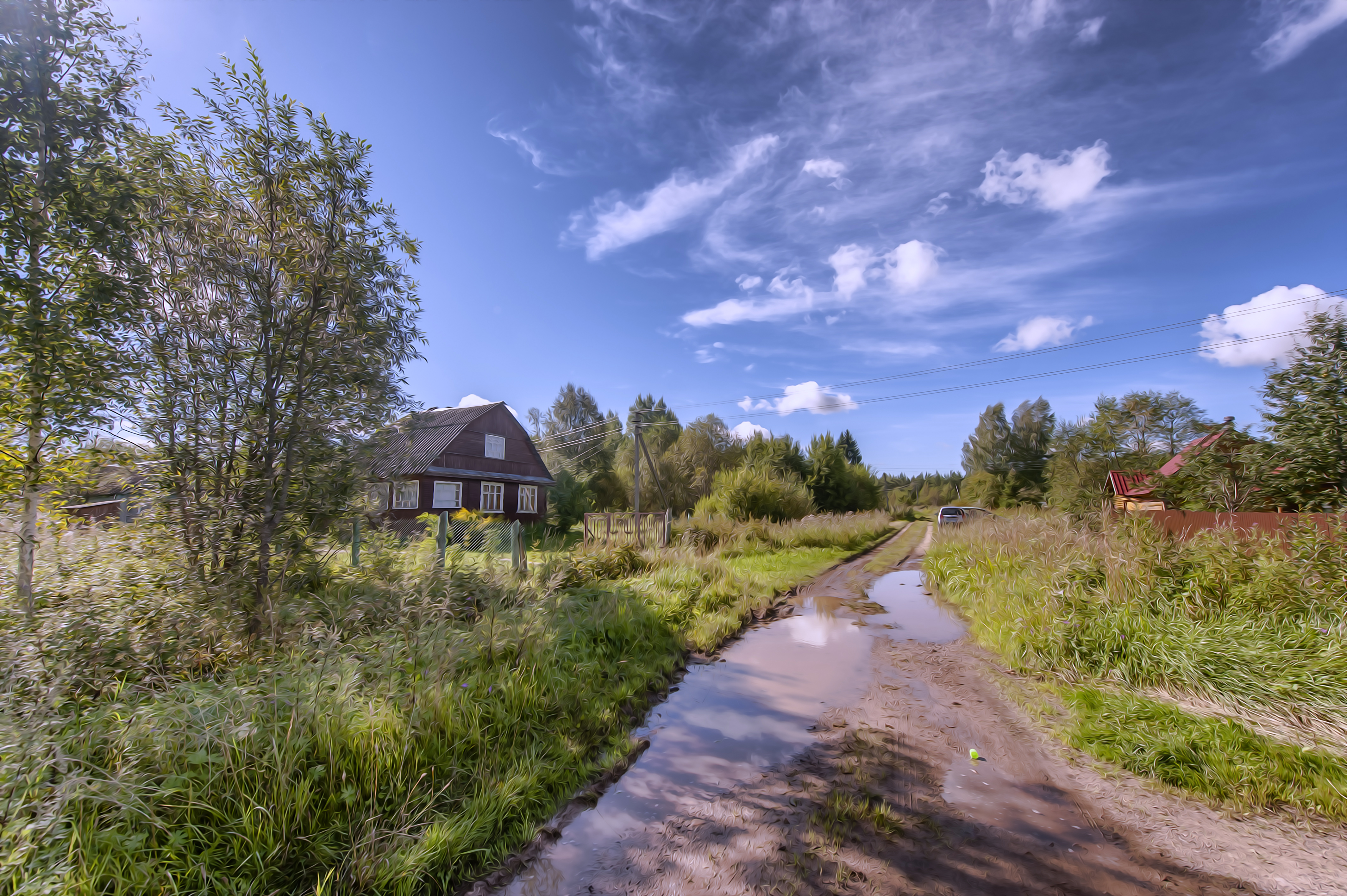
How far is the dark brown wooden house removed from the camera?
24.8m

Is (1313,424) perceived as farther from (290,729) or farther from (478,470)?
(478,470)

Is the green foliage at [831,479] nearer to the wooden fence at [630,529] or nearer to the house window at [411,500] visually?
the wooden fence at [630,529]

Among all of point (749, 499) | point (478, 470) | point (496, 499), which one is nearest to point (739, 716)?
point (749, 499)

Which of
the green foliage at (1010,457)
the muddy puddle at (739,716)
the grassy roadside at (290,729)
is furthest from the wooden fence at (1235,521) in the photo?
the green foliage at (1010,457)

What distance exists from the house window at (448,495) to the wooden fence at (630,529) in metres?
11.7

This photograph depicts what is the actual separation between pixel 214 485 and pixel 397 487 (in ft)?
6.92

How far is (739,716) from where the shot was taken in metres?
5.88

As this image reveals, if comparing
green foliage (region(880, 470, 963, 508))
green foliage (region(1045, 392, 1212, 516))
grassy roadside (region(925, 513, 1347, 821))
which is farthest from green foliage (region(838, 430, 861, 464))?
grassy roadside (region(925, 513, 1347, 821))

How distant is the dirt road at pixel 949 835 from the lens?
3.19m

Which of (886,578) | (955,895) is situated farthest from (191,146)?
(886,578)

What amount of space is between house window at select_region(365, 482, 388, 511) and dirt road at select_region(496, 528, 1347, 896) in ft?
13.6

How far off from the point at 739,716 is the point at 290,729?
4242 mm

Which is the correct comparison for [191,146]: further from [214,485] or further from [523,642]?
[523,642]

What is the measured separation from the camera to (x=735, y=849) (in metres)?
3.54
